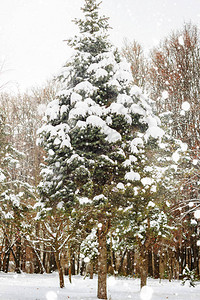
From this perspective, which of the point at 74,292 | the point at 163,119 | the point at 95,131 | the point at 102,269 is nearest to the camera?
the point at 95,131

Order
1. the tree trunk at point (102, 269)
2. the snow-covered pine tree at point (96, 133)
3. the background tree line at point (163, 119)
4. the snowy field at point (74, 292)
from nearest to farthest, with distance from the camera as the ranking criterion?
the snow-covered pine tree at point (96, 133), the tree trunk at point (102, 269), the snowy field at point (74, 292), the background tree line at point (163, 119)

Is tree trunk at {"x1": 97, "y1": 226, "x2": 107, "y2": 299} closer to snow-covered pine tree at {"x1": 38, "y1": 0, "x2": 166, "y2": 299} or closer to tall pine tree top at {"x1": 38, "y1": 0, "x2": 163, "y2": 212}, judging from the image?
snow-covered pine tree at {"x1": 38, "y1": 0, "x2": 166, "y2": 299}

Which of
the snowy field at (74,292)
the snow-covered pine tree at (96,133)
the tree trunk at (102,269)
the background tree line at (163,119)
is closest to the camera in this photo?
the snow-covered pine tree at (96,133)

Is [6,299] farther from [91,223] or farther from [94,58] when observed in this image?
[94,58]

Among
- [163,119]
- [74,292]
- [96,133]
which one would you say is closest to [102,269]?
[74,292]

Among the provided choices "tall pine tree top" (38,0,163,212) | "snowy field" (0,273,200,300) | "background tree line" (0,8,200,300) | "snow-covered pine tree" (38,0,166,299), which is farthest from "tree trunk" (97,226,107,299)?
"background tree line" (0,8,200,300)

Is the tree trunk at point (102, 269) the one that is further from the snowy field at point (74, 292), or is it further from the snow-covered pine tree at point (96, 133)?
the snowy field at point (74, 292)

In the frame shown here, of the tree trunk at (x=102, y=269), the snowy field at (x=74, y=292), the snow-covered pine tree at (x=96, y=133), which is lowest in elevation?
the snowy field at (x=74, y=292)

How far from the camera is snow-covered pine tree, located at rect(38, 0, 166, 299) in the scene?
9828mm

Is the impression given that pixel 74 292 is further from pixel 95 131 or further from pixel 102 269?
pixel 95 131

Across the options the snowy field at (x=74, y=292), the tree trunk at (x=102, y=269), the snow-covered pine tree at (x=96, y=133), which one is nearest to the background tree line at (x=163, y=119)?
the snowy field at (x=74, y=292)

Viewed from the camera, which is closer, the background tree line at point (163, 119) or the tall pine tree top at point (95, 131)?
the tall pine tree top at point (95, 131)

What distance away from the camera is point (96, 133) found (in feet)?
32.8

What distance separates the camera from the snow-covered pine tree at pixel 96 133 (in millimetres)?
9828
